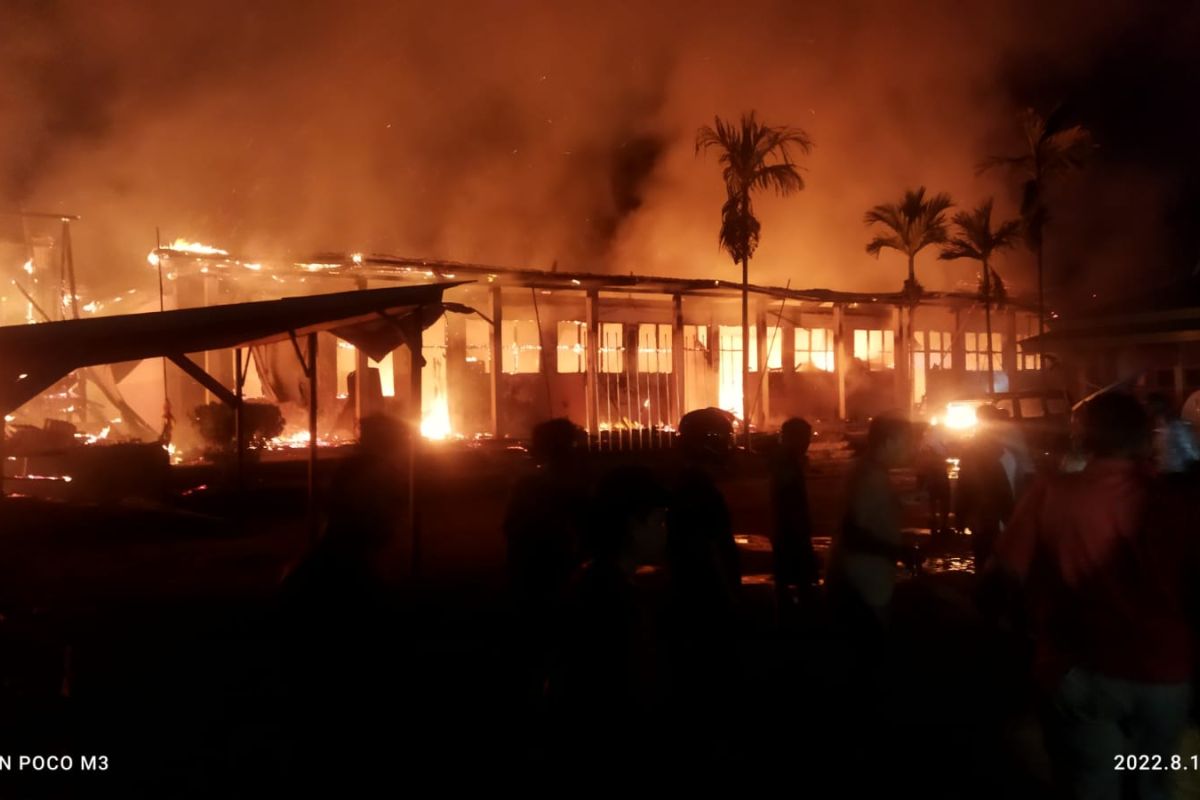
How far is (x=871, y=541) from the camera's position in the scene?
188 inches

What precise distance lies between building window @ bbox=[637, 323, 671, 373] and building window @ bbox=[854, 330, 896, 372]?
700 centimetres

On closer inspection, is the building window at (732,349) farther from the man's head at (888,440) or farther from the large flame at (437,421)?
the man's head at (888,440)

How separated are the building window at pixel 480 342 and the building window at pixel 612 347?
10.3 ft

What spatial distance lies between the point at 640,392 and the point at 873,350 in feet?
29.9

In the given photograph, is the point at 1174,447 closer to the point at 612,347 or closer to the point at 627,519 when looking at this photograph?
the point at 627,519

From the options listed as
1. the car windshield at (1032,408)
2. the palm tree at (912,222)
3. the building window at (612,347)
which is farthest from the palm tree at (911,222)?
the car windshield at (1032,408)

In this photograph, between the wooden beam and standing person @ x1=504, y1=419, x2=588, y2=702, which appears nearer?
standing person @ x1=504, y1=419, x2=588, y2=702

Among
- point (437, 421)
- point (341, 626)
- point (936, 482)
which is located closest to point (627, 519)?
point (341, 626)

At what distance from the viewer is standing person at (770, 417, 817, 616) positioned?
666 cm

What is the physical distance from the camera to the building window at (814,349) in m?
29.9

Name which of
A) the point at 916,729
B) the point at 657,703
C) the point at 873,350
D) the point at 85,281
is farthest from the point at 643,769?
the point at 873,350

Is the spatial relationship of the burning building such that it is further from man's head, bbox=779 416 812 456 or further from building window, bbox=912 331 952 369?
man's head, bbox=779 416 812 456

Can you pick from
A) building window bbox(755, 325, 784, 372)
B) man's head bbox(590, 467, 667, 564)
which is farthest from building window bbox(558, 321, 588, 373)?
man's head bbox(590, 467, 667, 564)
